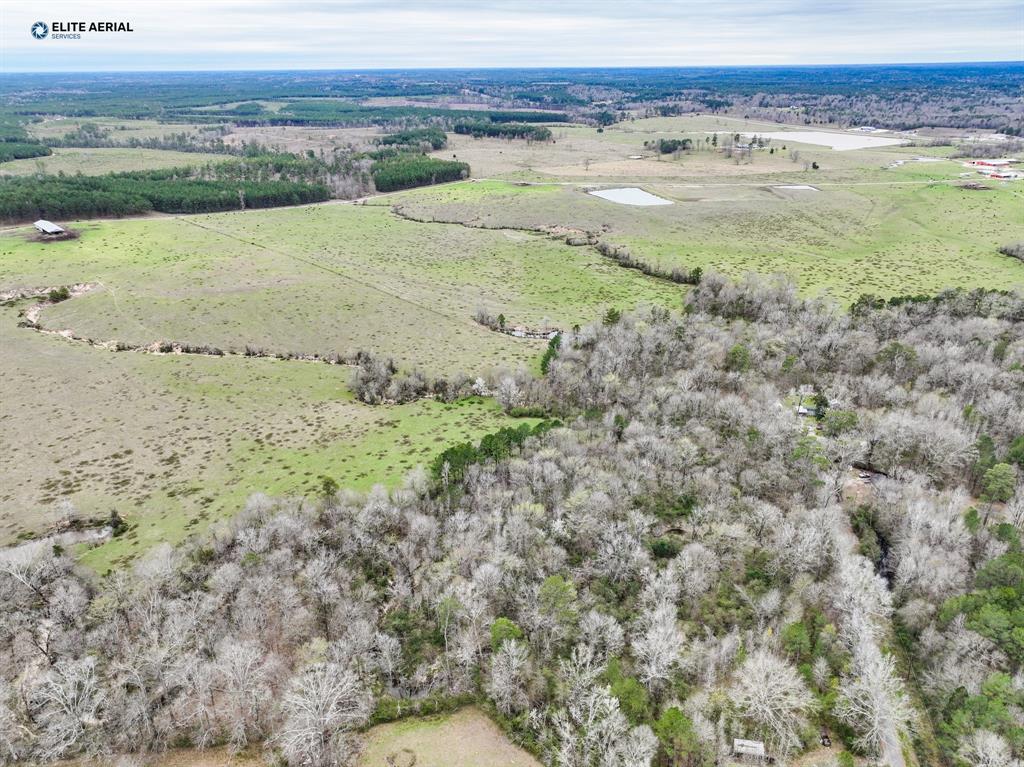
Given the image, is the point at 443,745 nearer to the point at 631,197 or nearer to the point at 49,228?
the point at 49,228

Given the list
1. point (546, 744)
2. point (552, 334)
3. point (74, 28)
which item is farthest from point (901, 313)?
point (74, 28)

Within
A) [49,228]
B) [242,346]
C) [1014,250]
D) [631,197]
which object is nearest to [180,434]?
[242,346]

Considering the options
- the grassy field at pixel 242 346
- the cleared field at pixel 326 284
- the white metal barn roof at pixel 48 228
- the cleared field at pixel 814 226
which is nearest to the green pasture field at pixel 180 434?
the grassy field at pixel 242 346

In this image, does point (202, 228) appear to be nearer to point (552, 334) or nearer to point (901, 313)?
point (552, 334)

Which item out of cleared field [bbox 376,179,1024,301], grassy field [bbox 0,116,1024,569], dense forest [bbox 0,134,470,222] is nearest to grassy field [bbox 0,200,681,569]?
grassy field [bbox 0,116,1024,569]

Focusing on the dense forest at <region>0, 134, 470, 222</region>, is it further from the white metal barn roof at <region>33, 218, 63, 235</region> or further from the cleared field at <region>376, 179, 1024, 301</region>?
the cleared field at <region>376, 179, 1024, 301</region>

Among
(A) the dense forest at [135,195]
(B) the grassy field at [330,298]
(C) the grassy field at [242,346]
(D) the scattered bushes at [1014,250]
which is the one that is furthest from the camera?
(A) the dense forest at [135,195]

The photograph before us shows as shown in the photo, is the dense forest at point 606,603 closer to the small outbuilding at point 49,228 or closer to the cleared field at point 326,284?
the cleared field at point 326,284
